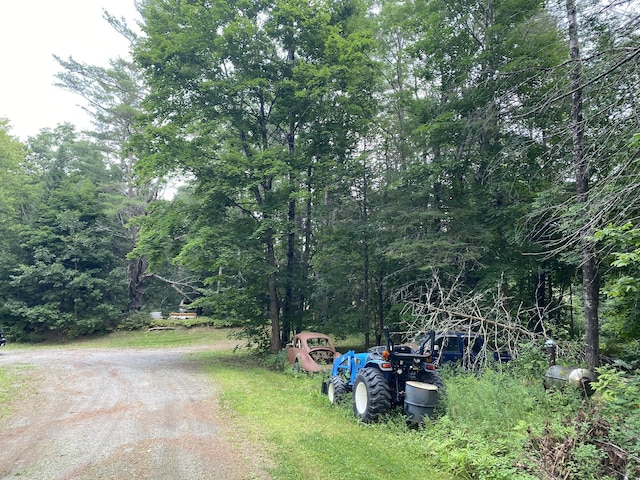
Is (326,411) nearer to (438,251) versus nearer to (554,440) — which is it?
(554,440)

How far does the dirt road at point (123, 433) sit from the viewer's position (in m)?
4.66

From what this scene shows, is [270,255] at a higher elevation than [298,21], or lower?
lower

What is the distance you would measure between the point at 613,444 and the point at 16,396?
1093 cm

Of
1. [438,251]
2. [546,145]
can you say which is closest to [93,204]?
[438,251]

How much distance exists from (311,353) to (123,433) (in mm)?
6621

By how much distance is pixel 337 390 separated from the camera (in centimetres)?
780

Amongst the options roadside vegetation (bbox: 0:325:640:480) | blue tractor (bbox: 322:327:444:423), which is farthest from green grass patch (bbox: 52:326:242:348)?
blue tractor (bbox: 322:327:444:423)

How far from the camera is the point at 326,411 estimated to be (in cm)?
744

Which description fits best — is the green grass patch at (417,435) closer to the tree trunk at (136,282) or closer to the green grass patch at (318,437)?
the green grass patch at (318,437)

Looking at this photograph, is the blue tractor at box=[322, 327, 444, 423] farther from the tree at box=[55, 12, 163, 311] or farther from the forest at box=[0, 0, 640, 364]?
the tree at box=[55, 12, 163, 311]

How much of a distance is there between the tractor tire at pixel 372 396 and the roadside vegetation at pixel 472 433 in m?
0.20

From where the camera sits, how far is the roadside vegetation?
4.11m

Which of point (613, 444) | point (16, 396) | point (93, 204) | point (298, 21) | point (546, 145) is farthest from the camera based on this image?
point (93, 204)

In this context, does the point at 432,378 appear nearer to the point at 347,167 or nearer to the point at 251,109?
the point at 347,167
